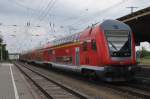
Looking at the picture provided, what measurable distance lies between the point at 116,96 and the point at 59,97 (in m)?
2.38

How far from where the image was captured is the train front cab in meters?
19.6

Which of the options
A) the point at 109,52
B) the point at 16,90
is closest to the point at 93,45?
the point at 109,52

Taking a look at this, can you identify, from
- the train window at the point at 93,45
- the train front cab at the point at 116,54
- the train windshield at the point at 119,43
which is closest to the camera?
the train front cab at the point at 116,54

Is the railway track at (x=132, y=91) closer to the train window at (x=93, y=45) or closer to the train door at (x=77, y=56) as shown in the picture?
the train window at (x=93, y=45)

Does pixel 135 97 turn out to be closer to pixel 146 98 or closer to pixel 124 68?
pixel 146 98

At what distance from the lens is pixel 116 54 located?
19.8 metres

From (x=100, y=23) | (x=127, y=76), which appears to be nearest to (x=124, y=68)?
(x=127, y=76)

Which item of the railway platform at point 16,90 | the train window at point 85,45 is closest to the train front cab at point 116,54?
the train window at point 85,45

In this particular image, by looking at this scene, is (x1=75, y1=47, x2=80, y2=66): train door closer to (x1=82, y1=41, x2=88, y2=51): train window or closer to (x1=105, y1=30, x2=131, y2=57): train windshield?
(x1=82, y1=41, x2=88, y2=51): train window

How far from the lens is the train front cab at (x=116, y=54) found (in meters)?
19.6

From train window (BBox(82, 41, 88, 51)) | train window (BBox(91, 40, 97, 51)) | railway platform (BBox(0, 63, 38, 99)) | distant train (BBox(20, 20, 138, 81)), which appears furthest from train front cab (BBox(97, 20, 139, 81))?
railway platform (BBox(0, 63, 38, 99))

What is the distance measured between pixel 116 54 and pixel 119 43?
0.68 meters

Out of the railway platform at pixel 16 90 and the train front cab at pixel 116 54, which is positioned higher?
the train front cab at pixel 116 54

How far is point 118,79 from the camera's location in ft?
65.4
